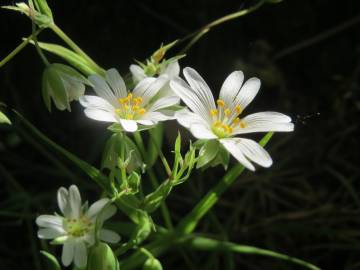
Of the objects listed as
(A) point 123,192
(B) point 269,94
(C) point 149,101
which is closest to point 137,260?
(A) point 123,192

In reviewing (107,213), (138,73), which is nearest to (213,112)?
(138,73)

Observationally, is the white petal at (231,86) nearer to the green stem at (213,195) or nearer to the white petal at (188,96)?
the white petal at (188,96)

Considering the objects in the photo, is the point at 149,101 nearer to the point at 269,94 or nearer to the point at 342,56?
the point at 269,94

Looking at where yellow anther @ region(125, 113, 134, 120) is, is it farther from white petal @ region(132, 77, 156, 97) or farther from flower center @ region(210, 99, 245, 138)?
flower center @ region(210, 99, 245, 138)

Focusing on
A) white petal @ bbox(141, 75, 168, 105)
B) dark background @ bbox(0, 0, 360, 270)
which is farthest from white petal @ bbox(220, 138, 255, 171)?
dark background @ bbox(0, 0, 360, 270)

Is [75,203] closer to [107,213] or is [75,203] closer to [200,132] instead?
[107,213]

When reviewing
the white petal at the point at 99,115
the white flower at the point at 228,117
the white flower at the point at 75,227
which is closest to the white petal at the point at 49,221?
the white flower at the point at 75,227
